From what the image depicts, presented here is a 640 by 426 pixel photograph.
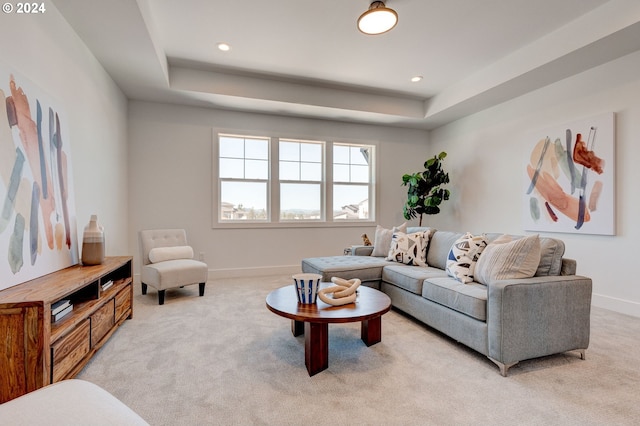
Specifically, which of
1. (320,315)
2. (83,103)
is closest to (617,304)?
(320,315)

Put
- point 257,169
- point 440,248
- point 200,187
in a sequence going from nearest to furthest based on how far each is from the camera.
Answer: point 440,248 < point 200,187 < point 257,169

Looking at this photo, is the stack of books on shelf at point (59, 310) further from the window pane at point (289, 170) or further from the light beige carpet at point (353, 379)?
the window pane at point (289, 170)

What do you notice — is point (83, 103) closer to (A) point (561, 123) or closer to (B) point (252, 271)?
(B) point (252, 271)

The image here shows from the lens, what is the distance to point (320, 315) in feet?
6.54

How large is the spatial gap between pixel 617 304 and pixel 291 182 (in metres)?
4.38

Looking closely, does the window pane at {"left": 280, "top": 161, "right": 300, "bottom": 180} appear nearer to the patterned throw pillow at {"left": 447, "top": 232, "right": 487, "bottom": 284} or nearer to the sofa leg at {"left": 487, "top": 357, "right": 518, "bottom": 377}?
the patterned throw pillow at {"left": 447, "top": 232, "right": 487, "bottom": 284}

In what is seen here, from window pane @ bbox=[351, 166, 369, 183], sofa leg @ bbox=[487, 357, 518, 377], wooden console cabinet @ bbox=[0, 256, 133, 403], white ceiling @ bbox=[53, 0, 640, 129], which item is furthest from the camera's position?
window pane @ bbox=[351, 166, 369, 183]

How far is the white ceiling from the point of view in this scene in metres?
2.77

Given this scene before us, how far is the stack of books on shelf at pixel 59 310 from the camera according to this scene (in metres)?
1.78

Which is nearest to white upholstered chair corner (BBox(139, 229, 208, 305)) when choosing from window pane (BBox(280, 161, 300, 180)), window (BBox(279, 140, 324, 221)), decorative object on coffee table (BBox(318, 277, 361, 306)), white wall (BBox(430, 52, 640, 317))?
window (BBox(279, 140, 324, 221))

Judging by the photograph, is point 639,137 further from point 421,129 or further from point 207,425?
point 207,425

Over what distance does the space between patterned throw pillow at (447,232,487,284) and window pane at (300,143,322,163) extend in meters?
3.17

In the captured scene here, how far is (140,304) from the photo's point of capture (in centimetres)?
349

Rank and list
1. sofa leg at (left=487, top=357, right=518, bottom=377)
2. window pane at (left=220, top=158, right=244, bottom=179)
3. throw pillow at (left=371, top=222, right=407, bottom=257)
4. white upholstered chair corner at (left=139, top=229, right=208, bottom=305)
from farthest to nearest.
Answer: window pane at (left=220, top=158, right=244, bottom=179)
throw pillow at (left=371, top=222, right=407, bottom=257)
white upholstered chair corner at (left=139, top=229, right=208, bottom=305)
sofa leg at (left=487, top=357, right=518, bottom=377)
